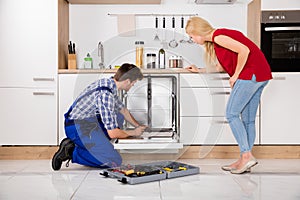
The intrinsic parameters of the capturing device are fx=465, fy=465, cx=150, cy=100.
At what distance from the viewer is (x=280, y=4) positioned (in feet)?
11.7

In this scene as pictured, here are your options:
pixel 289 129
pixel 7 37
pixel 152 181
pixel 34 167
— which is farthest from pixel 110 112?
pixel 289 129

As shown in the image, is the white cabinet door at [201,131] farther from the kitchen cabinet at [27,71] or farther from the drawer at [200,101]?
the kitchen cabinet at [27,71]

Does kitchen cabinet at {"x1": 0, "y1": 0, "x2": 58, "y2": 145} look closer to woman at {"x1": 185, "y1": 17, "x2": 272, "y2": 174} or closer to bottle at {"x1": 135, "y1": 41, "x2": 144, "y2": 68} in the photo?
bottle at {"x1": 135, "y1": 41, "x2": 144, "y2": 68}

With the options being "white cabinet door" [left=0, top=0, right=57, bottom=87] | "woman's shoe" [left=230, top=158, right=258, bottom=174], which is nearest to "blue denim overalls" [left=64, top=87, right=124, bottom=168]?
"white cabinet door" [left=0, top=0, right=57, bottom=87]

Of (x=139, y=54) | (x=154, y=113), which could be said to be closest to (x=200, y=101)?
(x=154, y=113)

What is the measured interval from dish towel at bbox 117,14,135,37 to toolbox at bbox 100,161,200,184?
58.5 inches

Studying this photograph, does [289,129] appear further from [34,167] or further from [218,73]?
[34,167]

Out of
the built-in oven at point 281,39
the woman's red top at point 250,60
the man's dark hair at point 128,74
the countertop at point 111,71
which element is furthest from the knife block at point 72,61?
the built-in oven at point 281,39

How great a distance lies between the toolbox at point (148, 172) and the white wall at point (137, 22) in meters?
1.39

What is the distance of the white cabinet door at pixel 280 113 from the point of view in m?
3.54

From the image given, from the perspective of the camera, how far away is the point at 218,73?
348 centimetres

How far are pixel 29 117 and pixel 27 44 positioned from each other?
0.55 metres

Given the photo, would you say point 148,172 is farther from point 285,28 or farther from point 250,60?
point 285,28

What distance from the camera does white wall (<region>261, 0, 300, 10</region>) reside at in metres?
3.56
